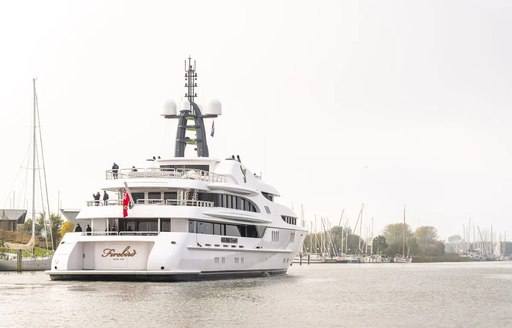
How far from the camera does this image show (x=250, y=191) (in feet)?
162

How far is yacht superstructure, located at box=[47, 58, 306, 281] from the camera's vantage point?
42.5 meters

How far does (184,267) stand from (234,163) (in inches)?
381

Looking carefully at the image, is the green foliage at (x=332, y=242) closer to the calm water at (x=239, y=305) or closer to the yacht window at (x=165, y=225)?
the yacht window at (x=165, y=225)

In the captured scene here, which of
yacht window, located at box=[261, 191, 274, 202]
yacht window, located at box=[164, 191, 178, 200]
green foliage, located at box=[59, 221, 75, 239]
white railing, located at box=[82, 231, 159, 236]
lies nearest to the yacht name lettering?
white railing, located at box=[82, 231, 159, 236]

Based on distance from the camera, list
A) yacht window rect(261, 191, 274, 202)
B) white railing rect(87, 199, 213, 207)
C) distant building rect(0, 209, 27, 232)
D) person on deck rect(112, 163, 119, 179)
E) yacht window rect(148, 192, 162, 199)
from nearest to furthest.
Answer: white railing rect(87, 199, 213, 207) → yacht window rect(148, 192, 162, 199) → person on deck rect(112, 163, 119, 179) → yacht window rect(261, 191, 274, 202) → distant building rect(0, 209, 27, 232)

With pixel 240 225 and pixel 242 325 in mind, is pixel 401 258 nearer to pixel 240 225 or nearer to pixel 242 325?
pixel 240 225

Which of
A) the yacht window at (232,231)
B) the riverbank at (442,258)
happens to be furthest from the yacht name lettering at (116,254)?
the riverbank at (442,258)

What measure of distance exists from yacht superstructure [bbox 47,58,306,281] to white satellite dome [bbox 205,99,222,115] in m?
5.72

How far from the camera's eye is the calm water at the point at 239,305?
1104 inches

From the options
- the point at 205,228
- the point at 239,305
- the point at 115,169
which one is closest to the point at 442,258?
the point at 205,228

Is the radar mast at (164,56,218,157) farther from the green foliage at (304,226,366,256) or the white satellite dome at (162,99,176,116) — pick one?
the green foliage at (304,226,366,256)

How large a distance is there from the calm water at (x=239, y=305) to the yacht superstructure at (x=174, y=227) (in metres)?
1.14

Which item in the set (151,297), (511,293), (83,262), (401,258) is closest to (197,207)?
(83,262)

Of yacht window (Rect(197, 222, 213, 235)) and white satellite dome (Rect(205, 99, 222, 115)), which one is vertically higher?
white satellite dome (Rect(205, 99, 222, 115))
